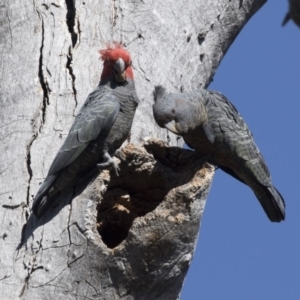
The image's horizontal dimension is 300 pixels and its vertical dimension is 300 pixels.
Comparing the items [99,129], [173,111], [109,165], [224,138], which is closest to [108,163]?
[109,165]

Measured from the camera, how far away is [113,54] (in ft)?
15.3

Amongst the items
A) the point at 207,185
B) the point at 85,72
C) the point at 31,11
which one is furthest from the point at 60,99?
the point at 207,185

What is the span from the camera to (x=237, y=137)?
4.99 m

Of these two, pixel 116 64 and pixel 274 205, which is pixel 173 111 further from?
pixel 274 205

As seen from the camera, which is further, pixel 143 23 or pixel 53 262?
pixel 143 23

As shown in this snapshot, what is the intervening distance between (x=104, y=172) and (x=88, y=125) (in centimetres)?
29

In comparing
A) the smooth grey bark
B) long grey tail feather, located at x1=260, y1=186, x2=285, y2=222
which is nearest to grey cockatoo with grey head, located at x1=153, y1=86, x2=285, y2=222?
long grey tail feather, located at x1=260, y1=186, x2=285, y2=222

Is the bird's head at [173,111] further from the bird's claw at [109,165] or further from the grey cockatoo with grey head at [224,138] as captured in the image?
the bird's claw at [109,165]

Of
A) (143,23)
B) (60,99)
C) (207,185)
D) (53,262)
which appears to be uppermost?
(143,23)

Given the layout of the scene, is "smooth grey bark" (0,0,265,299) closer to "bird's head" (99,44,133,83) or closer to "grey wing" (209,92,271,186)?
"bird's head" (99,44,133,83)

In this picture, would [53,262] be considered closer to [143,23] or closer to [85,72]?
[85,72]

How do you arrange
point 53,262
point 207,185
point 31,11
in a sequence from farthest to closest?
1. point 31,11
2. point 207,185
3. point 53,262

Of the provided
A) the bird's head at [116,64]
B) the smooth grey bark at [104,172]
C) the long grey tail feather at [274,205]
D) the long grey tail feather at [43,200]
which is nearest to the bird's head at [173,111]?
the smooth grey bark at [104,172]

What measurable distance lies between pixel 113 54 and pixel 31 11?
2.37ft
